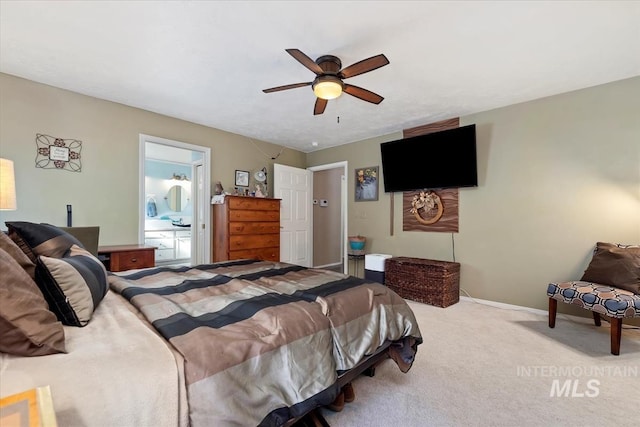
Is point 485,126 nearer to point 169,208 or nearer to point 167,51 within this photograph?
point 167,51

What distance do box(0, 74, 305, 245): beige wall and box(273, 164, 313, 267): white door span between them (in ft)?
5.67

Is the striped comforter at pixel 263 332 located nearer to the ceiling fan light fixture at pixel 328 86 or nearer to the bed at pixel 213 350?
the bed at pixel 213 350

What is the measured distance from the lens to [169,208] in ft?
22.0

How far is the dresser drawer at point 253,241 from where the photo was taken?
4125 mm

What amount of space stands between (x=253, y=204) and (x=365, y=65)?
2.80 metres

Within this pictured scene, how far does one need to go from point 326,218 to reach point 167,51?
15.1 ft

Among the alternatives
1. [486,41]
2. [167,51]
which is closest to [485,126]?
[486,41]

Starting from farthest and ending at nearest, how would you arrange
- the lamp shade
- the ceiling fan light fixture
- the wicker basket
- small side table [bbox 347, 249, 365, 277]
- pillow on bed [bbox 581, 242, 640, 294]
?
1. small side table [bbox 347, 249, 365, 277]
2. the wicker basket
3. pillow on bed [bbox 581, 242, 640, 294]
4. the ceiling fan light fixture
5. the lamp shade

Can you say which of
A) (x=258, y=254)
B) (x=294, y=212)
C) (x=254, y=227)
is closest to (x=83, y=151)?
(x=254, y=227)

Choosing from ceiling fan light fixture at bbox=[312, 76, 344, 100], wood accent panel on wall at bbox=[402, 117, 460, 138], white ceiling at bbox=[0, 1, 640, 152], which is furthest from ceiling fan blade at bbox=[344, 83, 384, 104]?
wood accent panel on wall at bbox=[402, 117, 460, 138]

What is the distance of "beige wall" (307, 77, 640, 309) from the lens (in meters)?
2.89

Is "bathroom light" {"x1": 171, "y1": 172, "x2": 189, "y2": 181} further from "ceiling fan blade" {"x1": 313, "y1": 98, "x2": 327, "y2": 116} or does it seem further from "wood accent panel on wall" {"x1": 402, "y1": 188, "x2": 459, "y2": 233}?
"wood accent panel on wall" {"x1": 402, "y1": 188, "x2": 459, "y2": 233}

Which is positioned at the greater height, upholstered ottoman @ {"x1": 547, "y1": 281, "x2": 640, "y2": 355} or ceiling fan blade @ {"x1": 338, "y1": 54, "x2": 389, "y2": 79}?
ceiling fan blade @ {"x1": 338, "y1": 54, "x2": 389, "y2": 79}

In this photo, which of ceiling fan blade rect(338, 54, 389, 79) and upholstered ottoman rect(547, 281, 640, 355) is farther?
upholstered ottoman rect(547, 281, 640, 355)
